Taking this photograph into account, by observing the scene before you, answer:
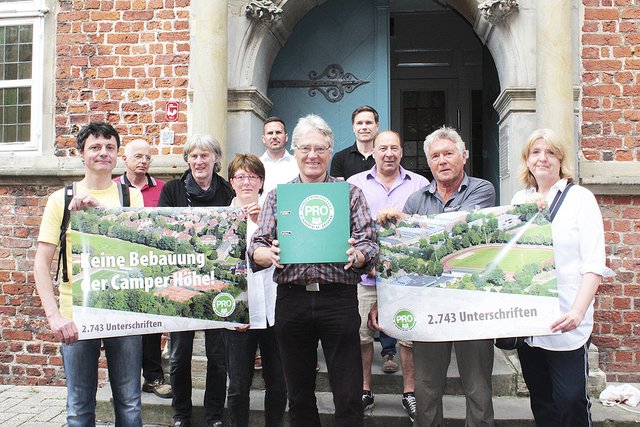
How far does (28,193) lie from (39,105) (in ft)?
2.91

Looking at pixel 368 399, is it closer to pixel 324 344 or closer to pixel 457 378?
pixel 457 378

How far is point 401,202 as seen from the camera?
4039 millimetres

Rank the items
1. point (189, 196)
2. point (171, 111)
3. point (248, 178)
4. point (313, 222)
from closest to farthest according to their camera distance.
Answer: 1. point (313, 222)
2. point (248, 178)
3. point (189, 196)
4. point (171, 111)

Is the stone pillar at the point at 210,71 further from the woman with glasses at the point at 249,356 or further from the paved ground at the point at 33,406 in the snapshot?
the paved ground at the point at 33,406

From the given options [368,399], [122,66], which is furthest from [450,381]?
[122,66]

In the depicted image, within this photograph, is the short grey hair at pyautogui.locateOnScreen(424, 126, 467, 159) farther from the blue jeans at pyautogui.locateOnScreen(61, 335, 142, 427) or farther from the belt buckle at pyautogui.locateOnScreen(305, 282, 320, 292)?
the blue jeans at pyautogui.locateOnScreen(61, 335, 142, 427)

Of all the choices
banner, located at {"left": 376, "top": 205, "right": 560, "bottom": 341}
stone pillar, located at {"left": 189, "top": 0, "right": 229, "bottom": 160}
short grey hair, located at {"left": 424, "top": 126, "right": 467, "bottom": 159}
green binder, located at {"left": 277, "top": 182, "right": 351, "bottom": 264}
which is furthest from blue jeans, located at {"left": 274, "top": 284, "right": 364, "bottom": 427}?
stone pillar, located at {"left": 189, "top": 0, "right": 229, "bottom": 160}

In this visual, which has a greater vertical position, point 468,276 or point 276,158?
point 276,158

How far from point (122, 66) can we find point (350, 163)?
8.61 ft

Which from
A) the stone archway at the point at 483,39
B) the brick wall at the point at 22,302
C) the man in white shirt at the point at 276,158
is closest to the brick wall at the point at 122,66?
the stone archway at the point at 483,39

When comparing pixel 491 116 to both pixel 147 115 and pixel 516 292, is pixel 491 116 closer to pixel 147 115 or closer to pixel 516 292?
pixel 147 115

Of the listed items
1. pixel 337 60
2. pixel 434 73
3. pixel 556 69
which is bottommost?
pixel 556 69

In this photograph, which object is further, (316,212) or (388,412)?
(388,412)

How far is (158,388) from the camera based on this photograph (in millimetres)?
4445
